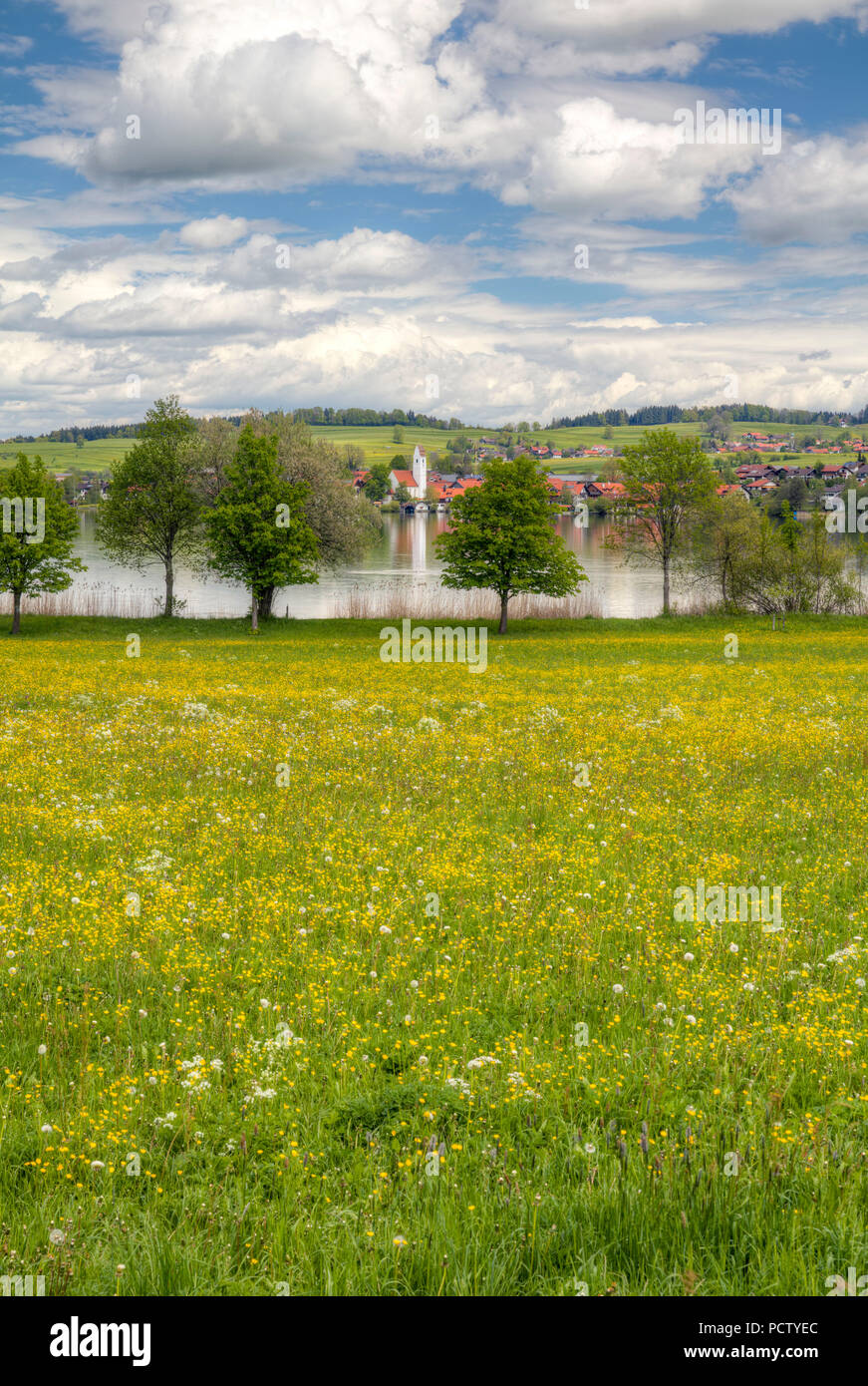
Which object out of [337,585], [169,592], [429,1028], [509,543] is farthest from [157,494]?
[429,1028]

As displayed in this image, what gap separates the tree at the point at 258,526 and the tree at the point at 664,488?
28182 mm

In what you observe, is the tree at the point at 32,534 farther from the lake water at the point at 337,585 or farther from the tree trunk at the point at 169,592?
the lake water at the point at 337,585

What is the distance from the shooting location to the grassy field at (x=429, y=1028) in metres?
4.77

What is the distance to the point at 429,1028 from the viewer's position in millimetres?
7074

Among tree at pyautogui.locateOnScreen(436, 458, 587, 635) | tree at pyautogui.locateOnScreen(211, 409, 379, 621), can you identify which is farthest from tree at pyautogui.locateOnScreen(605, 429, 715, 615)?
tree at pyautogui.locateOnScreen(211, 409, 379, 621)

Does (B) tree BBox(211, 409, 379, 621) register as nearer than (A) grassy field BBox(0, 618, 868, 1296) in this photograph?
No

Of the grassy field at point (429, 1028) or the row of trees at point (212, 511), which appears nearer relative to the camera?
the grassy field at point (429, 1028)

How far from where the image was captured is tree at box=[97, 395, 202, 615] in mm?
66875

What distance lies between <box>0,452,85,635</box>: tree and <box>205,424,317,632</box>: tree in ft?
31.3

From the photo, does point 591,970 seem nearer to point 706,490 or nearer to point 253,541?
point 253,541

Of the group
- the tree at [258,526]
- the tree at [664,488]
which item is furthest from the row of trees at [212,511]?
the tree at [664,488]

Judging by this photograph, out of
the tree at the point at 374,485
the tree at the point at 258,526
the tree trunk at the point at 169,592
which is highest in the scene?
the tree at the point at 374,485

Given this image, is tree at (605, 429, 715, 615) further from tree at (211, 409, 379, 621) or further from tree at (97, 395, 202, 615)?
tree at (97, 395, 202, 615)

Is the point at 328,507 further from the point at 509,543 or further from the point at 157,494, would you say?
the point at 509,543
